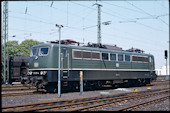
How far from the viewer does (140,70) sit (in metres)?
24.8

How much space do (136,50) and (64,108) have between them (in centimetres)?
1749

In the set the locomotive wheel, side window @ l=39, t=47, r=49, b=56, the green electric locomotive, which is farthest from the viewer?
the locomotive wheel

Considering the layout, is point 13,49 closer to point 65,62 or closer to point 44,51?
point 44,51

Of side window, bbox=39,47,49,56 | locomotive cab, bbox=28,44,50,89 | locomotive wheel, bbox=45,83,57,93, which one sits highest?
side window, bbox=39,47,49,56

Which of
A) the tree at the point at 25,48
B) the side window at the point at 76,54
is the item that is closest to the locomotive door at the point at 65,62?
the side window at the point at 76,54

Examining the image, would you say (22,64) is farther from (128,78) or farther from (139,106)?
(139,106)

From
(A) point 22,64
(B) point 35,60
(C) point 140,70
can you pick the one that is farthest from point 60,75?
(A) point 22,64

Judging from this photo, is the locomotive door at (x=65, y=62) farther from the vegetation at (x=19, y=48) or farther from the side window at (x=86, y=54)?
the vegetation at (x=19, y=48)

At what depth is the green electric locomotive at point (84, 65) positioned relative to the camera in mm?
16484

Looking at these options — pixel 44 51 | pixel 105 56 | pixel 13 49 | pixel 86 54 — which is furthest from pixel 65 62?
pixel 13 49

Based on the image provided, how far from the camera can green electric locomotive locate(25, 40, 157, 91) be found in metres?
16.5

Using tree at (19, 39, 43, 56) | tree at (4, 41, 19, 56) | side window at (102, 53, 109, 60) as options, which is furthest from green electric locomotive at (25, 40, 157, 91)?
tree at (19, 39, 43, 56)

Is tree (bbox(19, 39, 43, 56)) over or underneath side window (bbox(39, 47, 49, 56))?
over

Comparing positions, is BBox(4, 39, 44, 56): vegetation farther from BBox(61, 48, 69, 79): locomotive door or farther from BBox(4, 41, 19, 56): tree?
BBox(61, 48, 69, 79): locomotive door
